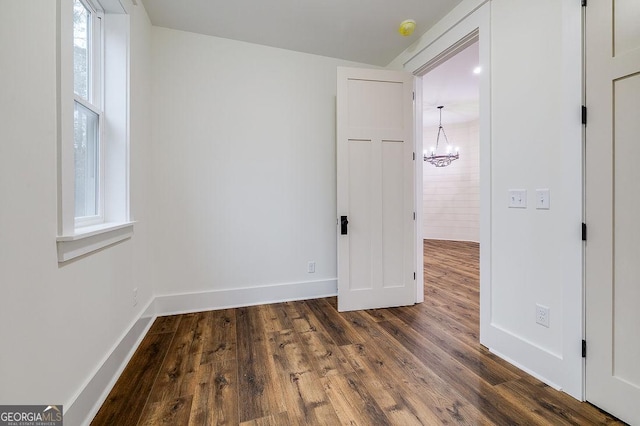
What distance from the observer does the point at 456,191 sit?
6.86 meters

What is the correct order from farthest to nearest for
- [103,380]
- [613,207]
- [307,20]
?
1. [307,20]
2. [103,380]
3. [613,207]

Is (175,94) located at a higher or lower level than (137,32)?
lower

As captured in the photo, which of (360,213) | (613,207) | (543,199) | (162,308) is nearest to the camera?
(613,207)

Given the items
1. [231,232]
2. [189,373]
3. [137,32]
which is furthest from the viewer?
[231,232]

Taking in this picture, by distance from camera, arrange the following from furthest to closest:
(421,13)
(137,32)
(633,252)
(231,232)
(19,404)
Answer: (231,232), (421,13), (137,32), (633,252), (19,404)

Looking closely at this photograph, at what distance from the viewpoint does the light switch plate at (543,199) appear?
5.30ft

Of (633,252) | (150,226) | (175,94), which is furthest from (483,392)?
(175,94)

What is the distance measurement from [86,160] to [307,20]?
A: 2102 millimetres

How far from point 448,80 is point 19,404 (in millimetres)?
5224

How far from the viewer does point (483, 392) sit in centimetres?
153

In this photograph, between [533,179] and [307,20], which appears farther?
[307,20]

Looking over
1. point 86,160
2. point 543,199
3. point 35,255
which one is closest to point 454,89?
point 543,199

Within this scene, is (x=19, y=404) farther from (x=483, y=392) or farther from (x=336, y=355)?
(x=483, y=392)

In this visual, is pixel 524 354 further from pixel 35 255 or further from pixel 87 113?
pixel 87 113
